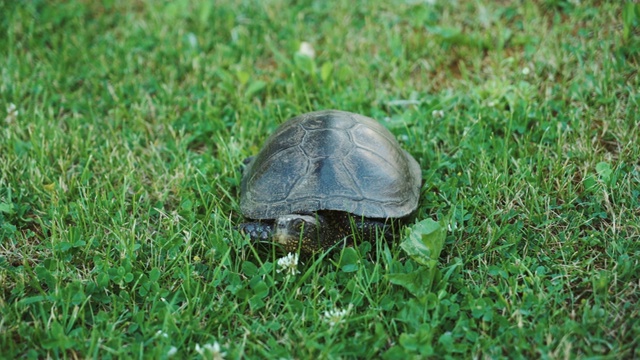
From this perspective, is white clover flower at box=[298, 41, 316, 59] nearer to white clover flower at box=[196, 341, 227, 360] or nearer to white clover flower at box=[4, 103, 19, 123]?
white clover flower at box=[4, 103, 19, 123]

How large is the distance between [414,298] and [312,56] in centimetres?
263

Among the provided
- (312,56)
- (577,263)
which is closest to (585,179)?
(577,263)

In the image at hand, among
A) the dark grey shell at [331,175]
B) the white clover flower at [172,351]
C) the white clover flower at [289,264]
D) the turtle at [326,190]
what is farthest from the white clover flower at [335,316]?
the white clover flower at [172,351]

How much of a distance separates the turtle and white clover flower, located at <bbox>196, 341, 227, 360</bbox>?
0.64m

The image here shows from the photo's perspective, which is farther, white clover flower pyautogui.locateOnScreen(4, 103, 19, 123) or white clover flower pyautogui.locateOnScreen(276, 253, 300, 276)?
white clover flower pyautogui.locateOnScreen(4, 103, 19, 123)

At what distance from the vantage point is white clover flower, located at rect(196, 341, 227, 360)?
240 cm

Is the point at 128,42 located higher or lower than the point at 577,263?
higher

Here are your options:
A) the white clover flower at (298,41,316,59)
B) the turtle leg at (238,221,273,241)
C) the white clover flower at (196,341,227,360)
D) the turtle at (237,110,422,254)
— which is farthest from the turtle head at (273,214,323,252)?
the white clover flower at (298,41,316,59)

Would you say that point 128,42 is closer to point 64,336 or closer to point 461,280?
point 64,336

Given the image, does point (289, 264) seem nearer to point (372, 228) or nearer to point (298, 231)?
point (298, 231)

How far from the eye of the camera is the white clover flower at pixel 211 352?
240 cm

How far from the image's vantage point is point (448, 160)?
364 centimetres

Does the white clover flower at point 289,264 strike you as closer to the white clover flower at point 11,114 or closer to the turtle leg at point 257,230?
the turtle leg at point 257,230

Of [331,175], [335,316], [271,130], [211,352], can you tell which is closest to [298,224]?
[331,175]
